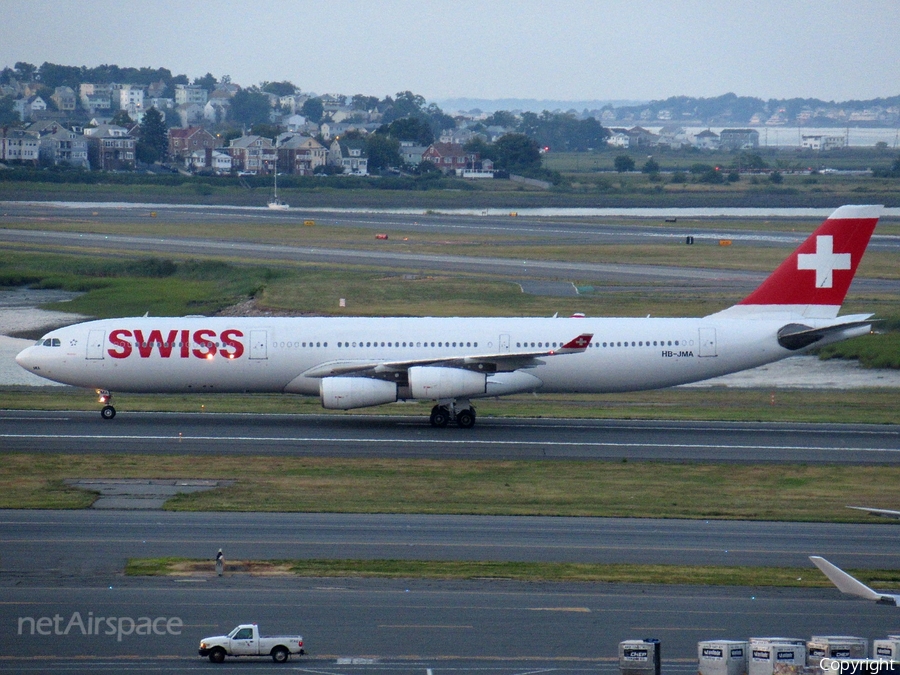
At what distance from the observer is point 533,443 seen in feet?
133

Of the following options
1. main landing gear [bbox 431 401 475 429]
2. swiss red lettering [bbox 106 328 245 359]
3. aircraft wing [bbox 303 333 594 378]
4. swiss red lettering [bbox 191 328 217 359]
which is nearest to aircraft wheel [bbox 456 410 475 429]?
main landing gear [bbox 431 401 475 429]

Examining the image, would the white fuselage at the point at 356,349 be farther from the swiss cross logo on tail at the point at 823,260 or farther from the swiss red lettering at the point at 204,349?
the swiss cross logo on tail at the point at 823,260

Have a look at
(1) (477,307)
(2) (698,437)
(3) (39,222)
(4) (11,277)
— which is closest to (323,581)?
(2) (698,437)

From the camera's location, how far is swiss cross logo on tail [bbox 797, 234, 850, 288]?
145 feet

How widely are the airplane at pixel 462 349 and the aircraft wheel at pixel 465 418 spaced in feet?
0.13

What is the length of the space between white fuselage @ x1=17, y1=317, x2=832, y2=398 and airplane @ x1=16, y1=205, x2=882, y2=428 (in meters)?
0.05

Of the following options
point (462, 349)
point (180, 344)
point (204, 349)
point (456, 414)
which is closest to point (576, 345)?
point (462, 349)

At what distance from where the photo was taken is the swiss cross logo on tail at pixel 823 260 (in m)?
44.3

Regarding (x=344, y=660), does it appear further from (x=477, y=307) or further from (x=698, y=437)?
(x=477, y=307)

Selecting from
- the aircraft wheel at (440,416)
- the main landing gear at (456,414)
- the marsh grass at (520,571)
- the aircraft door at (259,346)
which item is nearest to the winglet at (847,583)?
A: the marsh grass at (520,571)

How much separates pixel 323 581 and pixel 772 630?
30.8 ft

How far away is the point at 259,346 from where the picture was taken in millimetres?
43062

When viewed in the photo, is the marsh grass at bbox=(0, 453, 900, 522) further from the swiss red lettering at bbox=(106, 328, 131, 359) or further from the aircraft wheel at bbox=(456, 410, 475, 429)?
the swiss red lettering at bbox=(106, 328, 131, 359)

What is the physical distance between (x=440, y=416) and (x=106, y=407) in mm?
13036
